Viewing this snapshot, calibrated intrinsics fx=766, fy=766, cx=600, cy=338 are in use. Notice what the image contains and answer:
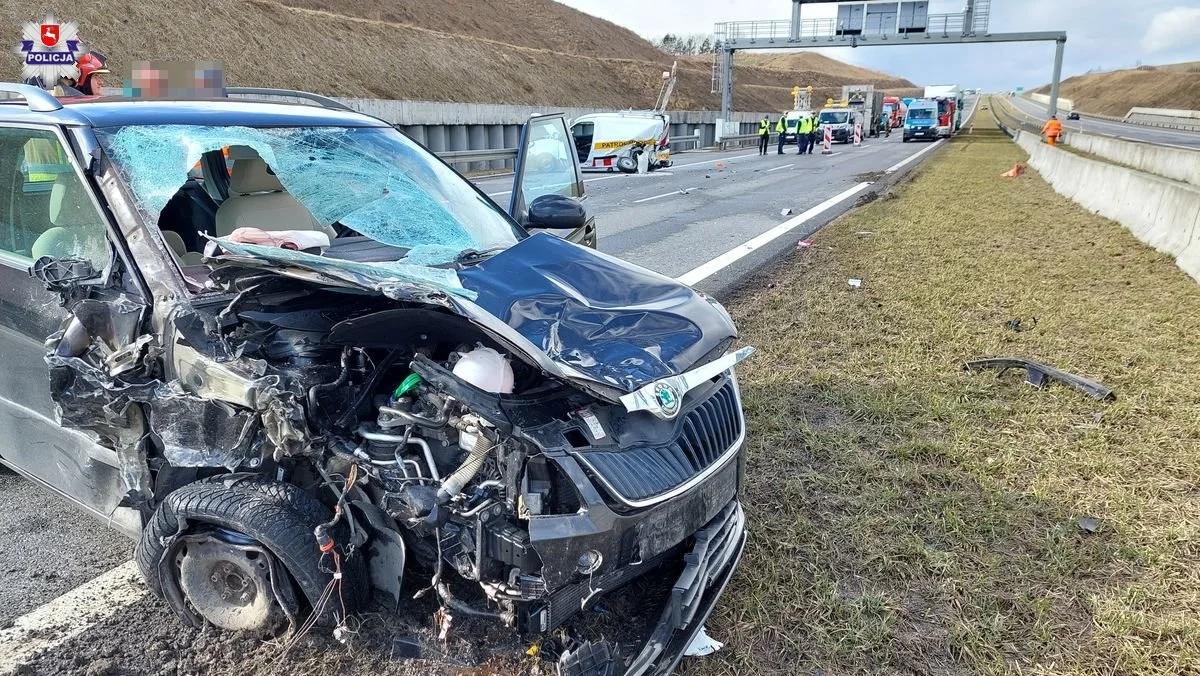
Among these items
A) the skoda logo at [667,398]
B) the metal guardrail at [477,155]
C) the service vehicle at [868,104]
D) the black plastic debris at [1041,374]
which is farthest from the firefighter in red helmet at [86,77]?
the service vehicle at [868,104]

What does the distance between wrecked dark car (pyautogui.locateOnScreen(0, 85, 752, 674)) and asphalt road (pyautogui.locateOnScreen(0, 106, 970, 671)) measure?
0.35 m

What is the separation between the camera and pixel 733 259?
8.95 m

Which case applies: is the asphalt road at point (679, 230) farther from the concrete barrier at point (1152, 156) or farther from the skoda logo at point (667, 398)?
the concrete barrier at point (1152, 156)

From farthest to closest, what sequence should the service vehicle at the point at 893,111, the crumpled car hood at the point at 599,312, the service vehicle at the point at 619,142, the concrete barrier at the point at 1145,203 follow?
1. the service vehicle at the point at 893,111
2. the service vehicle at the point at 619,142
3. the concrete barrier at the point at 1145,203
4. the crumpled car hood at the point at 599,312

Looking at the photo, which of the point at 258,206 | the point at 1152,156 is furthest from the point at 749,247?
the point at 1152,156

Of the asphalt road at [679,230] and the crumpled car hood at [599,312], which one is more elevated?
the crumpled car hood at [599,312]

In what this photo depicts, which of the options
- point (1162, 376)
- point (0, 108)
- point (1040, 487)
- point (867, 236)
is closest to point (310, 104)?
point (0, 108)

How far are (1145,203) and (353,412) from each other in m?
11.2

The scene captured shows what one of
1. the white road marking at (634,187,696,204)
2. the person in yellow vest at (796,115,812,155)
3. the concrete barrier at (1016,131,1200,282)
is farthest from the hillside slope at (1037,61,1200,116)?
the white road marking at (634,187,696,204)

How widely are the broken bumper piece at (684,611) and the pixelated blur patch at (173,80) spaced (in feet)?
10.3

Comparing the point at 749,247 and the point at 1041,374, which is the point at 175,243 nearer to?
the point at 1041,374

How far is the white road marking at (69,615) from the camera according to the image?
2.58 meters

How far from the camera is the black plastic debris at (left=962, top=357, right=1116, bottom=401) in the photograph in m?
4.68

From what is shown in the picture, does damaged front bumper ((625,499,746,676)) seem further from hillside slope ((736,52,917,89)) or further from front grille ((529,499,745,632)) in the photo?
hillside slope ((736,52,917,89))
